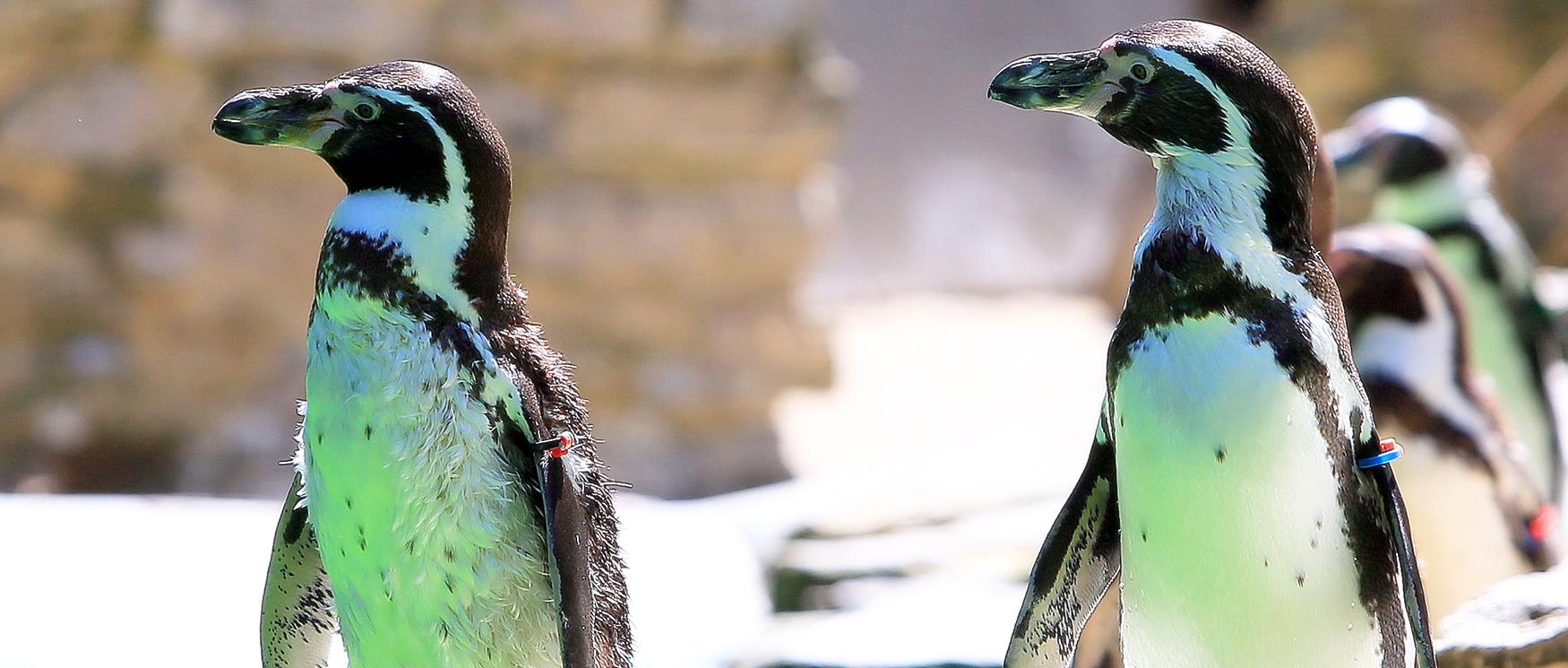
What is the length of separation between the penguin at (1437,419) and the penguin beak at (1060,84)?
1.36 meters

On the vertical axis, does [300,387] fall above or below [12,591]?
above

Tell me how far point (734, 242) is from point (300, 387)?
1536 millimetres

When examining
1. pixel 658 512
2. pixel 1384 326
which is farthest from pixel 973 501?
pixel 1384 326

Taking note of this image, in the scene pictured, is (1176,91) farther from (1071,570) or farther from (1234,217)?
(1071,570)

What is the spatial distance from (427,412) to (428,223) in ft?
0.63

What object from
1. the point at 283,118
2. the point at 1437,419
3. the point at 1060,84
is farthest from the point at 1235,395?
the point at 1437,419

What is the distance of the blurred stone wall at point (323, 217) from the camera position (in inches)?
196

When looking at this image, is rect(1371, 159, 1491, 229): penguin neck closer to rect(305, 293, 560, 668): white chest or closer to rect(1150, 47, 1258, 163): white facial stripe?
rect(1150, 47, 1258, 163): white facial stripe

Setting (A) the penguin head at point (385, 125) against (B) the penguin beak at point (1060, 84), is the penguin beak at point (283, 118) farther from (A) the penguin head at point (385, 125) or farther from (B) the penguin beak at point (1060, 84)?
(B) the penguin beak at point (1060, 84)

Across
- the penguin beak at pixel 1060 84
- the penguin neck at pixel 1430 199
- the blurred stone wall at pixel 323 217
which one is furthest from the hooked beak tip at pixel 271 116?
the blurred stone wall at pixel 323 217

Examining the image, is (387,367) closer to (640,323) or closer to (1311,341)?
(1311,341)

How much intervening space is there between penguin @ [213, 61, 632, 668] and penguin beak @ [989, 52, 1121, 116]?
55 centimetres

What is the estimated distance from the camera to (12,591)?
2.29 metres

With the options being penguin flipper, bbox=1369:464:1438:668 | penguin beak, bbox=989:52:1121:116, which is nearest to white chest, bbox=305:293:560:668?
penguin beak, bbox=989:52:1121:116
